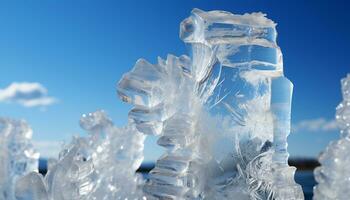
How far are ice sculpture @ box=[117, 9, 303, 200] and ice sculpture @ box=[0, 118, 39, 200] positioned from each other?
44.6 inches

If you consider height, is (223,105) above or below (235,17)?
below

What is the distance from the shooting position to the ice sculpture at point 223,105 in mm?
3502

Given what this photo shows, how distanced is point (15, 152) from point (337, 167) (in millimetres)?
2560

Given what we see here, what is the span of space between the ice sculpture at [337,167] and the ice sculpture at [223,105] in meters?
0.72

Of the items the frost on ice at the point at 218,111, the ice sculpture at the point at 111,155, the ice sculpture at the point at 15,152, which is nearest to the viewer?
the frost on ice at the point at 218,111

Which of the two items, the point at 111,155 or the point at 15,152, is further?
the point at 111,155

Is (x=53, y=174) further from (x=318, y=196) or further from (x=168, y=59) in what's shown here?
(x=318, y=196)

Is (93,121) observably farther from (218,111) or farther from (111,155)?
(218,111)

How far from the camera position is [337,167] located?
4.24 m

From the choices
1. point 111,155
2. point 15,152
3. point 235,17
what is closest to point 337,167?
point 235,17

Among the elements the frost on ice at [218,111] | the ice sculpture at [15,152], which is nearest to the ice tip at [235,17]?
the frost on ice at [218,111]

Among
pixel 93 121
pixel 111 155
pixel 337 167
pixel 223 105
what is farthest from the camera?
pixel 93 121

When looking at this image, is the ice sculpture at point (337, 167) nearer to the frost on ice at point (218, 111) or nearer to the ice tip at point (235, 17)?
the frost on ice at point (218, 111)

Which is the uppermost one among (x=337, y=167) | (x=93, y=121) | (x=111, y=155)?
(x=93, y=121)
